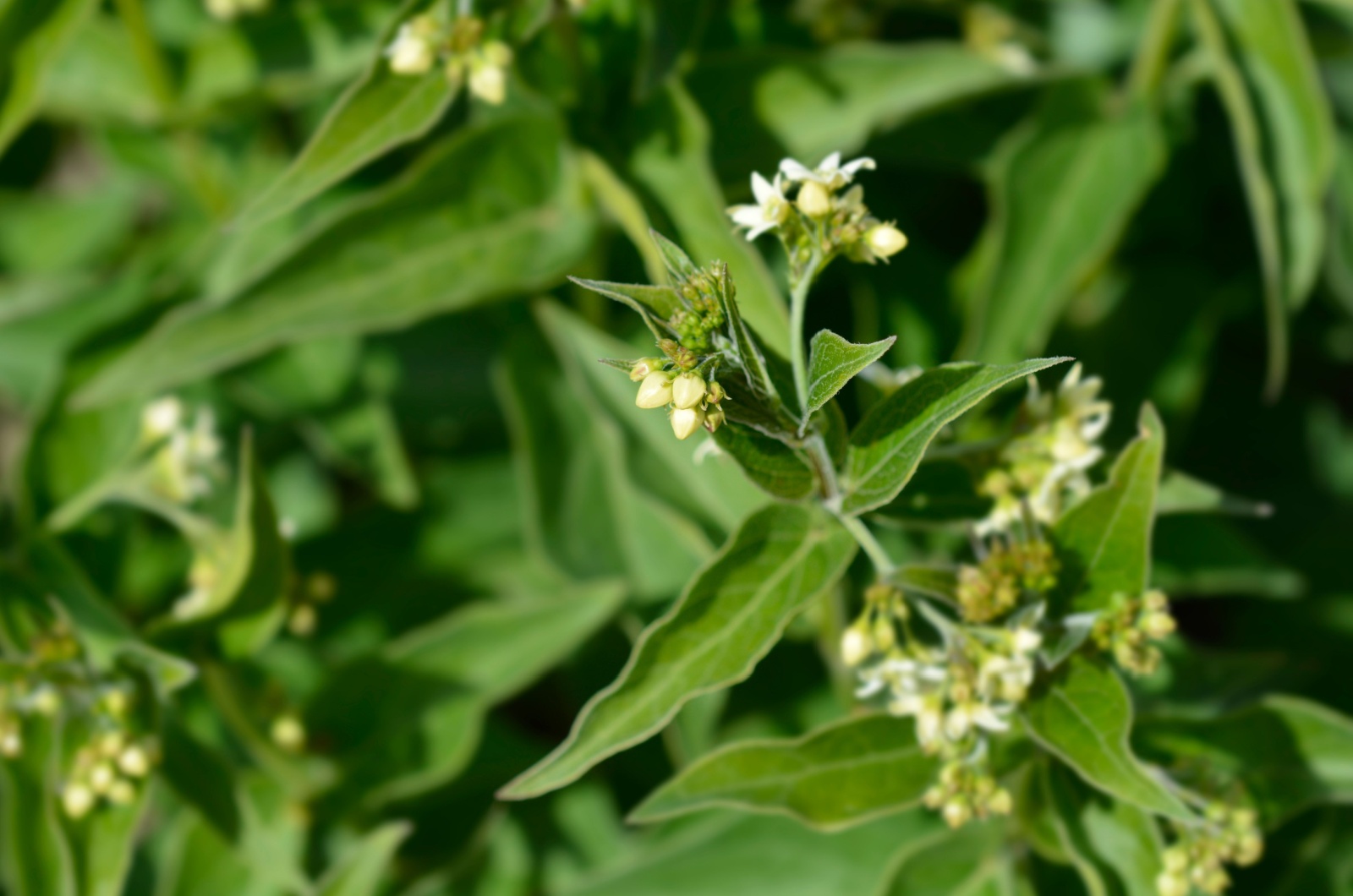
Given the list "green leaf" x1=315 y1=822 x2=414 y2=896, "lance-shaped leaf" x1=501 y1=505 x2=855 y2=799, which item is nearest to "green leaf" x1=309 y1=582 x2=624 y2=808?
"green leaf" x1=315 y1=822 x2=414 y2=896

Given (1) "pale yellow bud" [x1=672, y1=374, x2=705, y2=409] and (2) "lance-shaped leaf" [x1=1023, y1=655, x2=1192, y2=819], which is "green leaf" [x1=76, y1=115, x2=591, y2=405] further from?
(2) "lance-shaped leaf" [x1=1023, y1=655, x2=1192, y2=819]

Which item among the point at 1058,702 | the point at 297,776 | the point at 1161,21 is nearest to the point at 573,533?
the point at 297,776

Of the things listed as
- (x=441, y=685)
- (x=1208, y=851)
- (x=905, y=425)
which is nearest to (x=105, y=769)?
(x=441, y=685)

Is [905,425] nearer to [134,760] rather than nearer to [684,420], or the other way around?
[684,420]

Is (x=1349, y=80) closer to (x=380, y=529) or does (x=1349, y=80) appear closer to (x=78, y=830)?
(x=380, y=529)

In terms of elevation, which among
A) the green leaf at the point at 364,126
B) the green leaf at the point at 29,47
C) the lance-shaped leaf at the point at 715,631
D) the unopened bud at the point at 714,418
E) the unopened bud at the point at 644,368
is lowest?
the lance-shaped leaf at the point at 715,631

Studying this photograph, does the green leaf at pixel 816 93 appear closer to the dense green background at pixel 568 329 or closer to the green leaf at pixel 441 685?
the dense green background at pixel 568 329

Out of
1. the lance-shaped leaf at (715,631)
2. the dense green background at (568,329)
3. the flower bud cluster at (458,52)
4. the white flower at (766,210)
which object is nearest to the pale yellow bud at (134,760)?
the dense green background at (568,329)
